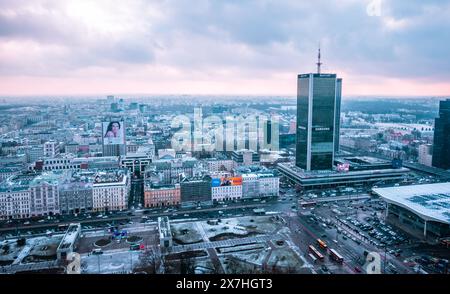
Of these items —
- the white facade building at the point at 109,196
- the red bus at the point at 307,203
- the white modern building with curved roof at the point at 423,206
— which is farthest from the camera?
the red bus at the point at 307,203

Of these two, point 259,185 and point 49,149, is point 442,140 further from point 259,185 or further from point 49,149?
point 49,149

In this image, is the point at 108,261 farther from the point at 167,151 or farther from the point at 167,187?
the point at 167,151

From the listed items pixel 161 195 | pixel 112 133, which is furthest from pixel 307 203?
pixel 112 133

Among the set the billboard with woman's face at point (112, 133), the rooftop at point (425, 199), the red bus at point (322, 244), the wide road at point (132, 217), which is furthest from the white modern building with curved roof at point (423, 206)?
the billboard with woman's face at point (112, 133)

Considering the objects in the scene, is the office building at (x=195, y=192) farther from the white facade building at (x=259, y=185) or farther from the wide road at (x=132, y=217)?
the white facade building at (x=259, y=185)

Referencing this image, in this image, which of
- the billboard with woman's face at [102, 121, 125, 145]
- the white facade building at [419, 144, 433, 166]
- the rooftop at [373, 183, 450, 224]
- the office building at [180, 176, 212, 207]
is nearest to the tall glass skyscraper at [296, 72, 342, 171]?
the rooftop at [373, 183, 450, 224]
